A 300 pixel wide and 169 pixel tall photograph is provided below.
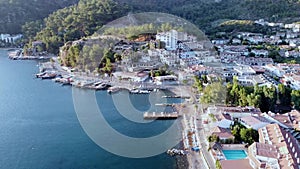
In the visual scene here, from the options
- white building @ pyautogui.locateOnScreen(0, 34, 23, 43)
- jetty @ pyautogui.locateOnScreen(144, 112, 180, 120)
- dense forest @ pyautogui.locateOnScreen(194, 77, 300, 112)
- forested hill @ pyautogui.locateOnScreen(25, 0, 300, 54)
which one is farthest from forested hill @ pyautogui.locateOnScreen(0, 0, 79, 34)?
dense forest @ pyautogui.locateOnScreen(194, 77, 300, 112)

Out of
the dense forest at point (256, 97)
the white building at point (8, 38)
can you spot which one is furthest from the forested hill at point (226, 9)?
the dense forest at point (256, 97)

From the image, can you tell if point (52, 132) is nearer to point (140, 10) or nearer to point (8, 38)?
point (8, 38)

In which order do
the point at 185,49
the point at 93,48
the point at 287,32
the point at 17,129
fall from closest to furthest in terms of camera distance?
the point at 17,129
the point at 93,48
the point at 185,49
the point at 287,32

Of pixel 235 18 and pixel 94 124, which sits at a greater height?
pixel 235 18

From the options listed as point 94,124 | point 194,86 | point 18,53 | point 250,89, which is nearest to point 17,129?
point 94,124

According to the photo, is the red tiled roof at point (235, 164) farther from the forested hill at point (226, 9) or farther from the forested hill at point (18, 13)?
the forested hill at point (18, 13)

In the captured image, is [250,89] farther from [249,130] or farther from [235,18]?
[235,18]
